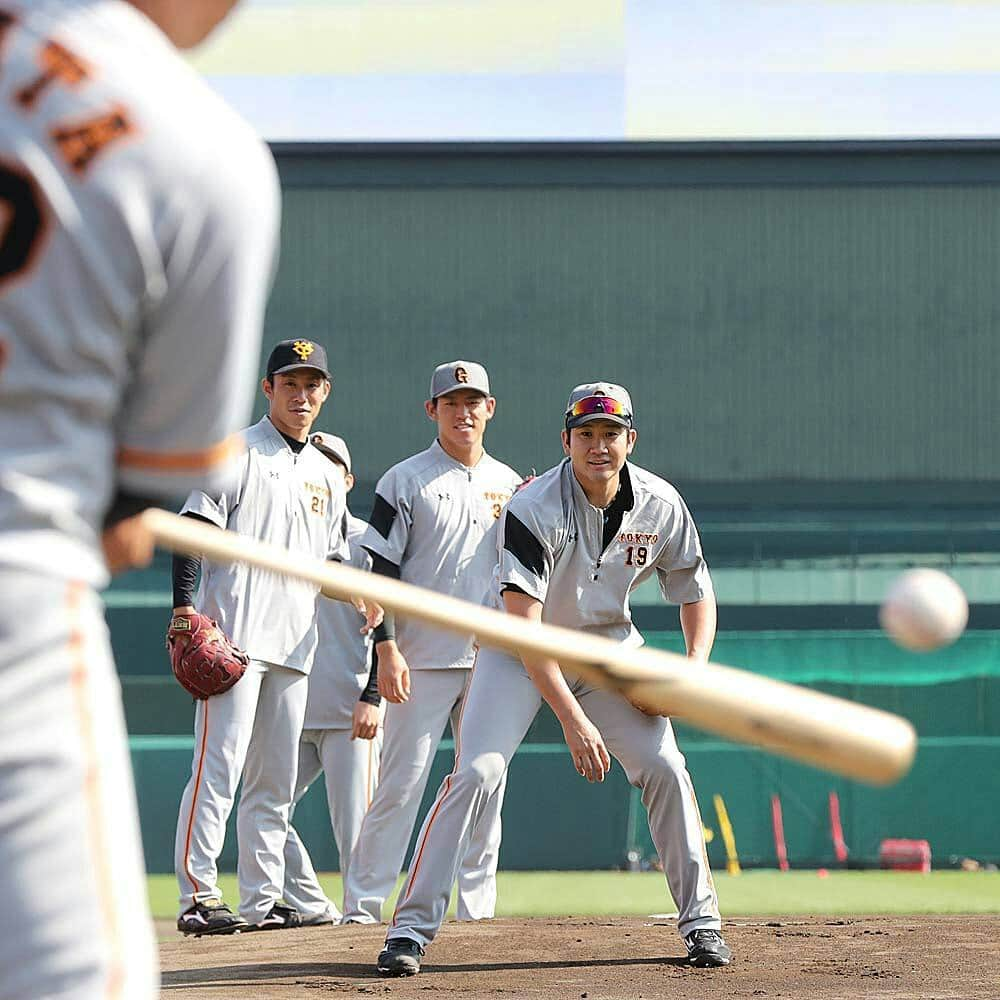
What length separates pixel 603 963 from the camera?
582 centimetres

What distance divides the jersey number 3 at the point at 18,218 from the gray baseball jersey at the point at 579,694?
12.9ft

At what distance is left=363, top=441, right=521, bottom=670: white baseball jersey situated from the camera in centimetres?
718

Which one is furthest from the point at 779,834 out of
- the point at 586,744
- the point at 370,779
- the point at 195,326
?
the point at 195,326

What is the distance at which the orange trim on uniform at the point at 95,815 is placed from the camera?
1635 millimetres

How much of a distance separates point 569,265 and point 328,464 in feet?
42.2

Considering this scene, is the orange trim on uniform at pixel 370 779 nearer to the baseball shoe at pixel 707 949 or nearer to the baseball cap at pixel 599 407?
the baseball shoe at pixel 707 949

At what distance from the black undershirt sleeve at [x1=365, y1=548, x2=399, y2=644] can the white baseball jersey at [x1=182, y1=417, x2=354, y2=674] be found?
220 millimetres

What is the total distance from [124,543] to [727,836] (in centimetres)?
1043

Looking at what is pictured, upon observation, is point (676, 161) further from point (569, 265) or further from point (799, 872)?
point (799, 872)

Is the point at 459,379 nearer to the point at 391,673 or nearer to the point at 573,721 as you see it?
the point at 391,673

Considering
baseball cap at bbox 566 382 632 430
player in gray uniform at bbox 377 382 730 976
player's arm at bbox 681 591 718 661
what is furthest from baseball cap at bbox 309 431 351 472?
player's arm at bbox 681 591 718 661

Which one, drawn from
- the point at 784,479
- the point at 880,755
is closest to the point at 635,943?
the point at 880,755

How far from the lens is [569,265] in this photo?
19781mm

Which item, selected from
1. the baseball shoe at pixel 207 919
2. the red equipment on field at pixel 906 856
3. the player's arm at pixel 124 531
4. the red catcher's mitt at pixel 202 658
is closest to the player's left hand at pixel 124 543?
the player's arm at pixel 124 531
